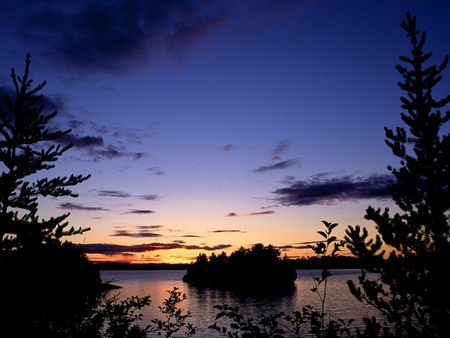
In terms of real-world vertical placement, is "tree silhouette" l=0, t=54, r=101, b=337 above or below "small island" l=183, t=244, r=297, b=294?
above

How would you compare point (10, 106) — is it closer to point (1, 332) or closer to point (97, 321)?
point (1, 332)

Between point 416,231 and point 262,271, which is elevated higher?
→ point 416,231

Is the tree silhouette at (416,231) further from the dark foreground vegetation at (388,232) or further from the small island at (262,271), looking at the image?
the small island at (262,271)

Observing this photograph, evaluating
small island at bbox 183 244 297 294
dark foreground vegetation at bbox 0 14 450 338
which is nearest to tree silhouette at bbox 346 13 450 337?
dark foreground vegetation at bbox 0 14 450 338

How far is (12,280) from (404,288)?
832 cm

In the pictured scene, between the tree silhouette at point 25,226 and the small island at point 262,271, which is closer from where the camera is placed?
the tree silhouette at point 25,226

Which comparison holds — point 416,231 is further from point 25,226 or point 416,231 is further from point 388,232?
point 25,226

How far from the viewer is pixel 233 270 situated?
17488 cm

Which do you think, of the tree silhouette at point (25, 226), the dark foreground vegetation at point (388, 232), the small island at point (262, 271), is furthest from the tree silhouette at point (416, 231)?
the small island at point (262, 271)

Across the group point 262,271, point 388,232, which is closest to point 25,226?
point 388,232

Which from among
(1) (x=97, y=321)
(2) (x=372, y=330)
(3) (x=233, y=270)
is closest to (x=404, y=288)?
(2) (x=372, y=330)

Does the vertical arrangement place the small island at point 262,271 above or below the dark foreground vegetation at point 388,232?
below

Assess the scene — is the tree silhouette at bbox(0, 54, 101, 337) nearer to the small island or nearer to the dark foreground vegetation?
the dark foreground vegetation

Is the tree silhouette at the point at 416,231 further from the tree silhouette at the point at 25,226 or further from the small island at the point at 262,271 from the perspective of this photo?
the small island at the point at 262,271
